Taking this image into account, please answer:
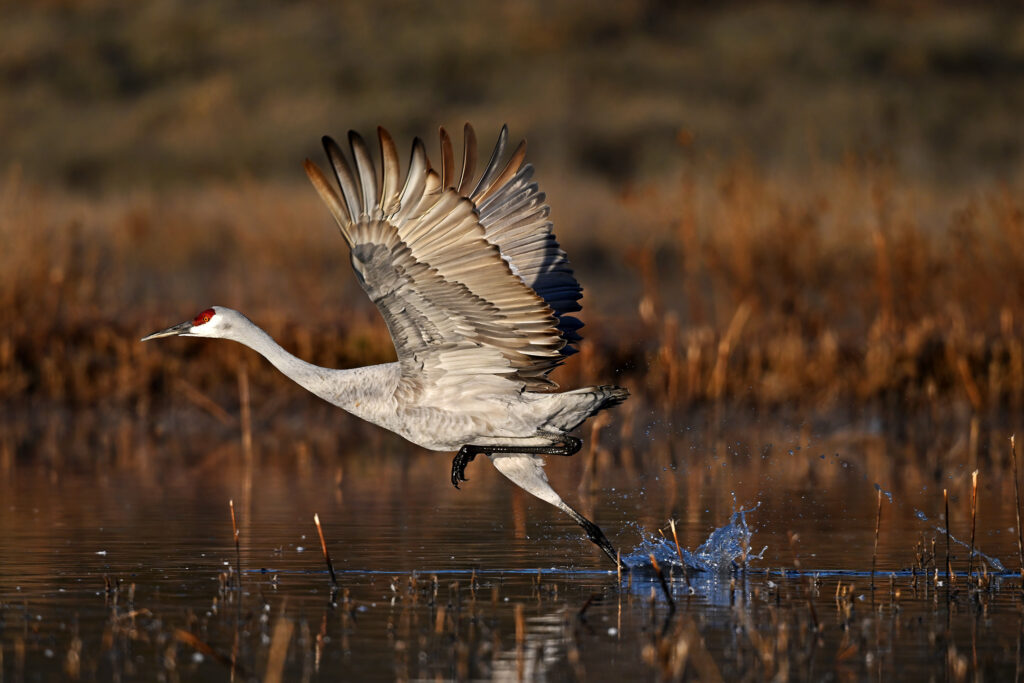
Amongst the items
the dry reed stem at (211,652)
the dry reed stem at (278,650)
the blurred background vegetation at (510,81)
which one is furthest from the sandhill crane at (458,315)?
the blurred background vegetation at (510,81)

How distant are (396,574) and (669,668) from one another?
7.33ft

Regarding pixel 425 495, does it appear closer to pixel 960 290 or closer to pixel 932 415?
pixel 932 415

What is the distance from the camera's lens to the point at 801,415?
1337 cm

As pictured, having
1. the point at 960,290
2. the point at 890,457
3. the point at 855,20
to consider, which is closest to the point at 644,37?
the point at 855,20

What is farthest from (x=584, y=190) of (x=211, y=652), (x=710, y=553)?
(x=211, y=652)

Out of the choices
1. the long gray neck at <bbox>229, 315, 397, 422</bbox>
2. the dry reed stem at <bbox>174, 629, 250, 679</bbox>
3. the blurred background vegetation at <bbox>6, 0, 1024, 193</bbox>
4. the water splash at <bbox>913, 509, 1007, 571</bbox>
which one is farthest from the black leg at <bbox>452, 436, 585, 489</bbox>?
the blurred background vegetation at <bbox>6, 0, 1024, 193</bbox>

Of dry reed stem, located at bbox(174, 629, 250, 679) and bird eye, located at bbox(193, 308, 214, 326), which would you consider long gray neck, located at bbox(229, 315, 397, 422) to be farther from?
dry reed stem, located at bbox(174, 629, 250, 679)

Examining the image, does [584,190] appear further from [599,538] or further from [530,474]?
[599,538]

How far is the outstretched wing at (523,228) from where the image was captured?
8.39 meters

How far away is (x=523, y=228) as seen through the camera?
27.8 ft

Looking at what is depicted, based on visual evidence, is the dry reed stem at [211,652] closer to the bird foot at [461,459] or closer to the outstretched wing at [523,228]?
the bird foot at [461,459]

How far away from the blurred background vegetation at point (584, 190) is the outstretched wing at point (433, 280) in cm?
477

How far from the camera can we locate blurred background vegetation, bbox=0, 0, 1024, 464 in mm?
13633

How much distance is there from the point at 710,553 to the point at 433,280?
1899 mm
